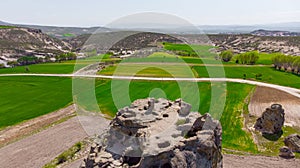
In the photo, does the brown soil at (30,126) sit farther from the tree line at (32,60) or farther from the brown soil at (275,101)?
the tree line at (32,60)

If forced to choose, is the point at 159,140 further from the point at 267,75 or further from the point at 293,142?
the point at 267,75

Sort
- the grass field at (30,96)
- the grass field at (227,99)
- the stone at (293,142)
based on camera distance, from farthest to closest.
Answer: the grass field at (30,96), the grass field at (227,99), the stone at (293,142)

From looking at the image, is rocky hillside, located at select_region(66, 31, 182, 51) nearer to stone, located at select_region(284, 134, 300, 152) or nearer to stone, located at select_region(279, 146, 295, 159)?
stone, located at select_region(284, 134, 300, 152)

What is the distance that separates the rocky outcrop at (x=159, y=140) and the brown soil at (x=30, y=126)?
76.3 feet

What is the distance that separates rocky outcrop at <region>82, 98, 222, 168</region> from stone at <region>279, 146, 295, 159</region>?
15.1 meters

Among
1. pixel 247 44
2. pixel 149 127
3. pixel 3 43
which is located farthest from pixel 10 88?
pixel 247 44

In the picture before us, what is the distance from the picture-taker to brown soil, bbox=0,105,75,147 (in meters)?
43.9

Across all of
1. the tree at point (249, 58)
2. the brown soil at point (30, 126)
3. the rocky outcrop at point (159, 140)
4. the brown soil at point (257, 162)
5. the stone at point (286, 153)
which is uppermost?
the rocky outcrop at point (159, 140)

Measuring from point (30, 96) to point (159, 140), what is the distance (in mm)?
55013

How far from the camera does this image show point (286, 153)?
3572 cm

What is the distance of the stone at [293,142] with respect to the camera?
123 ft

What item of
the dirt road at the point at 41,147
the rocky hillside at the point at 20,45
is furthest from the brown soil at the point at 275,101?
the rocky hillside at the point at 20,45

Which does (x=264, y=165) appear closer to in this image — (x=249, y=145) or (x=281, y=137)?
(x=249, y=145)

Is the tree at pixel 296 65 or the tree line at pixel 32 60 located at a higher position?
the tree at pixel 296 65
